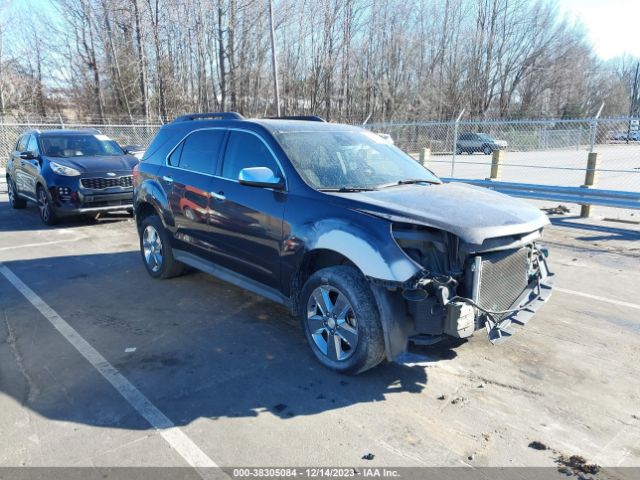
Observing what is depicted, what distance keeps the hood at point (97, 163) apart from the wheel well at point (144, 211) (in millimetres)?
3877

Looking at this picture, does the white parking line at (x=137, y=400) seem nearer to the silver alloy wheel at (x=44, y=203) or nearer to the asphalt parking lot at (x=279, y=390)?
the asphalt parking lot at (x=279, y=390)

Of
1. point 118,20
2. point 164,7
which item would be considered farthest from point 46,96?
point 164,7

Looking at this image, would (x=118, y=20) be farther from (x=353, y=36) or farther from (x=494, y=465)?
(x=494, y=465)

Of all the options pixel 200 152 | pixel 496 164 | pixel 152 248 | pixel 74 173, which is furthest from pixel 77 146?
pixel 496 164

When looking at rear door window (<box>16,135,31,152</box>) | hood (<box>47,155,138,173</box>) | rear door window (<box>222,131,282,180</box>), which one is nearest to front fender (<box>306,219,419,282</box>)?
rear door window (<box>222,131,282,180</box>)

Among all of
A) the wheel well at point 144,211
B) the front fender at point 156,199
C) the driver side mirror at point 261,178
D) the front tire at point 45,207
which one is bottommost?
the front tire at point 45,207

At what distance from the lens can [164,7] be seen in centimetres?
3309

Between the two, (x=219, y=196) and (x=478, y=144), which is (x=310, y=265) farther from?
(x=478, y=144)

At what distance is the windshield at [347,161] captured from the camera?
4.12 m

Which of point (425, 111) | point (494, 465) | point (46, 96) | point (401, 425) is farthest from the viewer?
point (425, 111)

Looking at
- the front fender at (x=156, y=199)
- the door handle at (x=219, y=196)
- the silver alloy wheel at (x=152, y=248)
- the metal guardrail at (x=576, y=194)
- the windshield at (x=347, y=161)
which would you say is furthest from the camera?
the metal guardrail at (x=576, y=194)

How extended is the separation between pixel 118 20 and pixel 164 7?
3251mm

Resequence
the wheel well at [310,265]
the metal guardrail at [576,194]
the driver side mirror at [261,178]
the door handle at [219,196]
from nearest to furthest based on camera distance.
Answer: the wheel well at [310,265] → the driver side mirror at [261,178] → the door handle at [219,196] → the metal guardrail at [576,194]

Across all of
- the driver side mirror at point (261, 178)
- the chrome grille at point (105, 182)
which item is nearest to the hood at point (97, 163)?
the chrome grille at point (105, 182)
